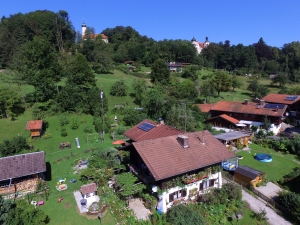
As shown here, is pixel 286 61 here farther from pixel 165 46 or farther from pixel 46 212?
pixel 46 212

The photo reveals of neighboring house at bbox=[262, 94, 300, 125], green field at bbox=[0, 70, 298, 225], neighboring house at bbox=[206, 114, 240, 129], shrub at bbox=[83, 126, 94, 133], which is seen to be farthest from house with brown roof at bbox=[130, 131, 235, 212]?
neighboring house at bbox=[262, 94, 300, 125]

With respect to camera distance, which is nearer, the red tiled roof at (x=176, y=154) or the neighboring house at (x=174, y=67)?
the red tiled roof at (x=176, y=154)

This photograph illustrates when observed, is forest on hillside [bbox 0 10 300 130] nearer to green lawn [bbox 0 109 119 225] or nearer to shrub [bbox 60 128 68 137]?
green lawn [bbox 0 109 119 225]

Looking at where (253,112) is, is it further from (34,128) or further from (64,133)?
(34,128)

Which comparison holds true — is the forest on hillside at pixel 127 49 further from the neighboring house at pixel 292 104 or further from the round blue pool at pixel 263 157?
the round blue pool at pixel 263 157

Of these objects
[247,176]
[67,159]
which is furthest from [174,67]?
[247,176]

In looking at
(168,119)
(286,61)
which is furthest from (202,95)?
(286,61)

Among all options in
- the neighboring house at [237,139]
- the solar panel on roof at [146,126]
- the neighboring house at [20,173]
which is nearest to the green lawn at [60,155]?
the neighboring house at [20,173]
